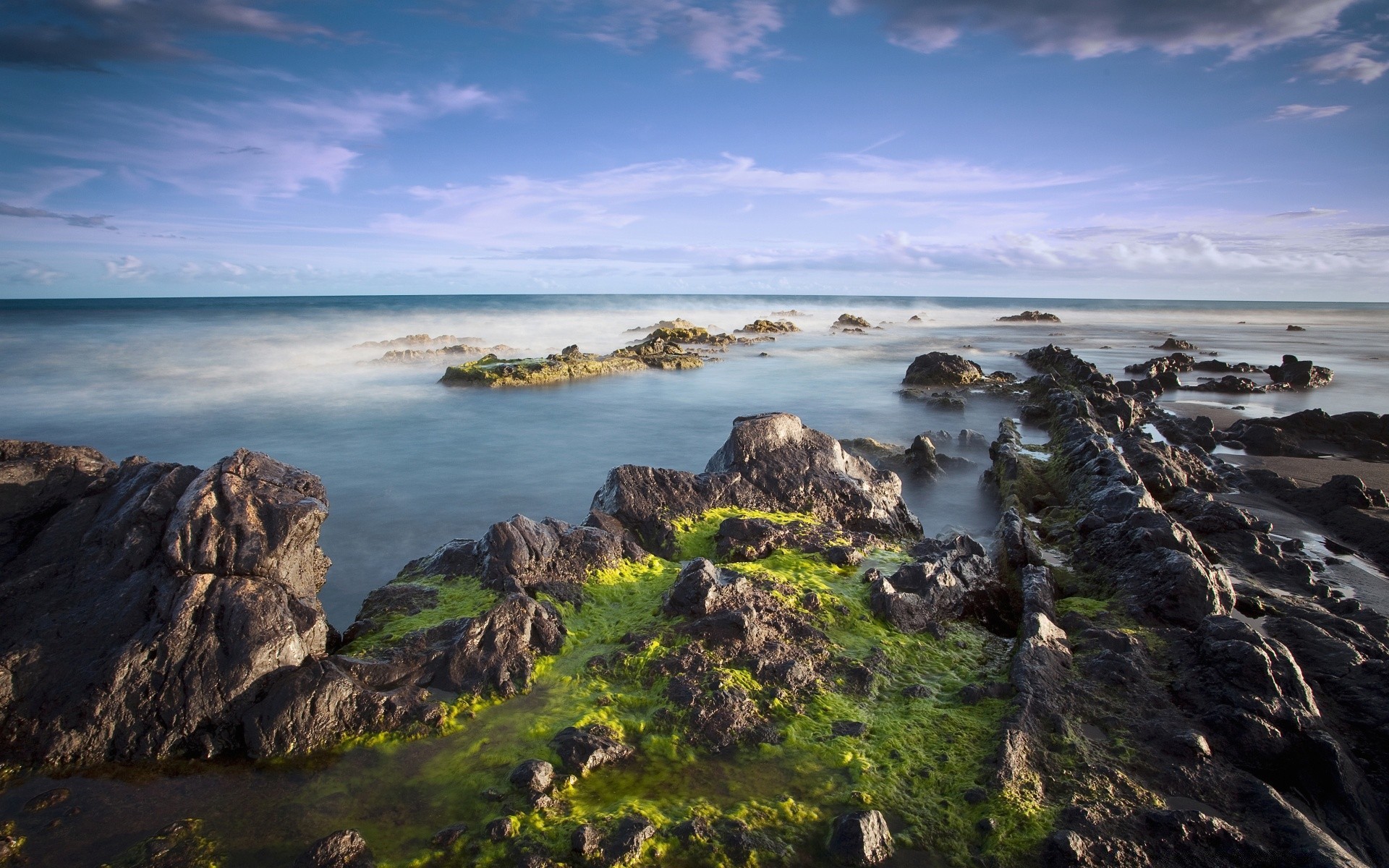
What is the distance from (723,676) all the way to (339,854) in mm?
2459

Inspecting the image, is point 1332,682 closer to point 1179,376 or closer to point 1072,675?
point 1072,675

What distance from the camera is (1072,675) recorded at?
4.77m

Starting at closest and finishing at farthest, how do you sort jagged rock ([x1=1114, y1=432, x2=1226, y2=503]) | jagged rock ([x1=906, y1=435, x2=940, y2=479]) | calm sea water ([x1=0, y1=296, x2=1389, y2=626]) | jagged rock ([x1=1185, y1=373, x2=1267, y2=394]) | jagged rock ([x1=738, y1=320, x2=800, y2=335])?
jagged rock ([x1=1114, y1=432, x2=1226, y2=503])
calm sea water ([x1=0, y1=296, x2=1389, y2=626])
jagged rock ([x1=906, y1=435, x2=940, y2=479])
jagged rock ([x1=1185, y1=373, x2=1267, y2=394])
jagged rock ([x1=738, y1=320, x2=800, y2=335])

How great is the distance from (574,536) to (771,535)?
1975mm

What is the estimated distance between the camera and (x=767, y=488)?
8.19 metres

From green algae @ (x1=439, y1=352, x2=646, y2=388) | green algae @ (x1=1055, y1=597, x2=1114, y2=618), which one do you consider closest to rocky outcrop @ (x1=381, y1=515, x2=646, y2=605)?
green algae @ (x1=1055, y1=597, x2=1114, y2=618)

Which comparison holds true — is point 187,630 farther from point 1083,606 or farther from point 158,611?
point 1083,606

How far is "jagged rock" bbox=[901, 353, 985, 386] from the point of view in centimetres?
2317

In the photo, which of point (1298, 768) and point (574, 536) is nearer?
point (1298, 768)

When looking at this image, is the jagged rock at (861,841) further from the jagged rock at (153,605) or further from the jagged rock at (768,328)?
the jagged rock at (768,328)

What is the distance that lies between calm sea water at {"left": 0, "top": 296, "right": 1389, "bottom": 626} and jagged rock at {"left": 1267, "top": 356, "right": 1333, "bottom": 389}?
943 millimetres

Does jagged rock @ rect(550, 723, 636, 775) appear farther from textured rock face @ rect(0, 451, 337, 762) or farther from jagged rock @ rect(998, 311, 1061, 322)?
jagged rock @ rect(998, 311, 1061, 322)

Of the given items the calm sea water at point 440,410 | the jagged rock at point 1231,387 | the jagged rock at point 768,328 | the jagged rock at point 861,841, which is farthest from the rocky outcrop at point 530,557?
the jagged rock at point 768,328

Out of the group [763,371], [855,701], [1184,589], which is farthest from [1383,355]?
[855,701]
